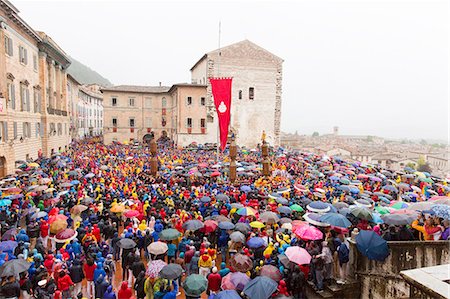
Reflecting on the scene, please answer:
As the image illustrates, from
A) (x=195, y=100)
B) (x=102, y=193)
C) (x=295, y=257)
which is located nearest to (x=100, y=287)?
Answer: (x=295, y=257)

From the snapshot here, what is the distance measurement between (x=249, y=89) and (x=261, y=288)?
43586 mm

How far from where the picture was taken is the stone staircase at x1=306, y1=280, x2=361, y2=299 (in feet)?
28.8

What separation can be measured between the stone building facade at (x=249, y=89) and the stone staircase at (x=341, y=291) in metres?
38.4

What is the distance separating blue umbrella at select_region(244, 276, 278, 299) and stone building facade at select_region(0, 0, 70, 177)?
876 inches

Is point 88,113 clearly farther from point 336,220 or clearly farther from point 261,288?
point 261,288

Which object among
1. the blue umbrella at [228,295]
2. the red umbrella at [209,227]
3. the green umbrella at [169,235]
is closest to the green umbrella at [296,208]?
the red umbrella at [209,227]

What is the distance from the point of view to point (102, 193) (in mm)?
16828

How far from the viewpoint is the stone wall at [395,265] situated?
7.99m

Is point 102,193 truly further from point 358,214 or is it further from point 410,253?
point 410,253

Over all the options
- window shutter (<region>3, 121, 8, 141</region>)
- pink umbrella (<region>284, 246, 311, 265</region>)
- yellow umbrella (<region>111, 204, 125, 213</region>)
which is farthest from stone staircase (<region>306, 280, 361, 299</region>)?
window shutter (<region>3, 121, 8, 141</region>)

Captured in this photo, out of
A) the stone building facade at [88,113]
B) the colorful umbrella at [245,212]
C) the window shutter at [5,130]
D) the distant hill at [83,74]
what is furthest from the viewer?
the distant hill at [83,74]

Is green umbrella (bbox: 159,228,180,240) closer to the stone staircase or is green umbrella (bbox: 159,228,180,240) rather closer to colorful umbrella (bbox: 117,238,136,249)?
colorful umbrella (bbox: 117,238,136,249)

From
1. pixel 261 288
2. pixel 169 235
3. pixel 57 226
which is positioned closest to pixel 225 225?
pixel 169 235

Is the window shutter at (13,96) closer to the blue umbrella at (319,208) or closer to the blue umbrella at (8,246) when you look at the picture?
the blue umbrella at (8,246)
